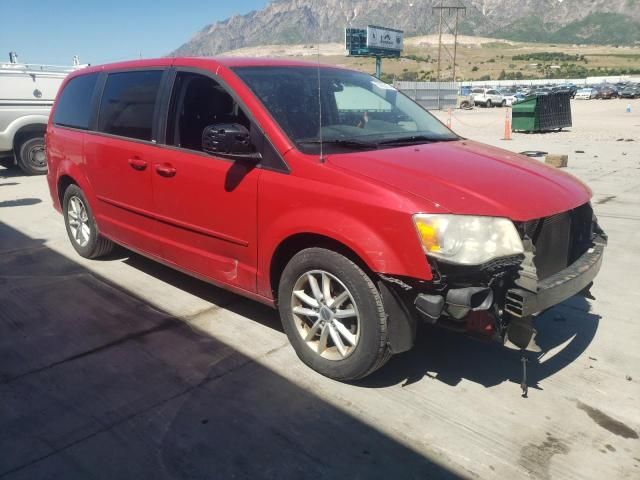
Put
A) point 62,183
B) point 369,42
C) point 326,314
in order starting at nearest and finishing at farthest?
point 326,314
point 62,183
point 369,42

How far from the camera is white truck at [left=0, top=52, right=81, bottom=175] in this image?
34.9 feet

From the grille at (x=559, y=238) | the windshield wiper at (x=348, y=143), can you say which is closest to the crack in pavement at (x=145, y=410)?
the windshield wiper at (x=348, y=143)

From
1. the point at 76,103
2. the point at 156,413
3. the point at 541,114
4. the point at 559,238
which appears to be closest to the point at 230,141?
the point at 156,413

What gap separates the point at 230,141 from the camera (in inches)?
130

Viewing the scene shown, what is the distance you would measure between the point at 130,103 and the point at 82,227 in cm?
161

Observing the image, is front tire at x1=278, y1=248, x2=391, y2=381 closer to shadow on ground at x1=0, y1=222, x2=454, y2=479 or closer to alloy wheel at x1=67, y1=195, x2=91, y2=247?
shadow on ground at x1=0, y1=222, x2=454, y2=479

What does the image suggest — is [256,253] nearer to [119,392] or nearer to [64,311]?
[119,392]

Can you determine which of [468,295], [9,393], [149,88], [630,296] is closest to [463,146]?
[468,295]

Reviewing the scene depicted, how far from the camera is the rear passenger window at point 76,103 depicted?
5.11 meters

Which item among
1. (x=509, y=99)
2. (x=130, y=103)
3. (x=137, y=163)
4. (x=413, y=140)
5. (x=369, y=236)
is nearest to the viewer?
(x=369, y=236)

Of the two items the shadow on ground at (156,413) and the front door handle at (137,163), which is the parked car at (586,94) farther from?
the shadow on ground at (156,413)

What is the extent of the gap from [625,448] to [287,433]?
164 centimetres

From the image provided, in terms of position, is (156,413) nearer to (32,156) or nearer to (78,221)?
(78,221)

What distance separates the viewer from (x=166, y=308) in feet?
14.3
